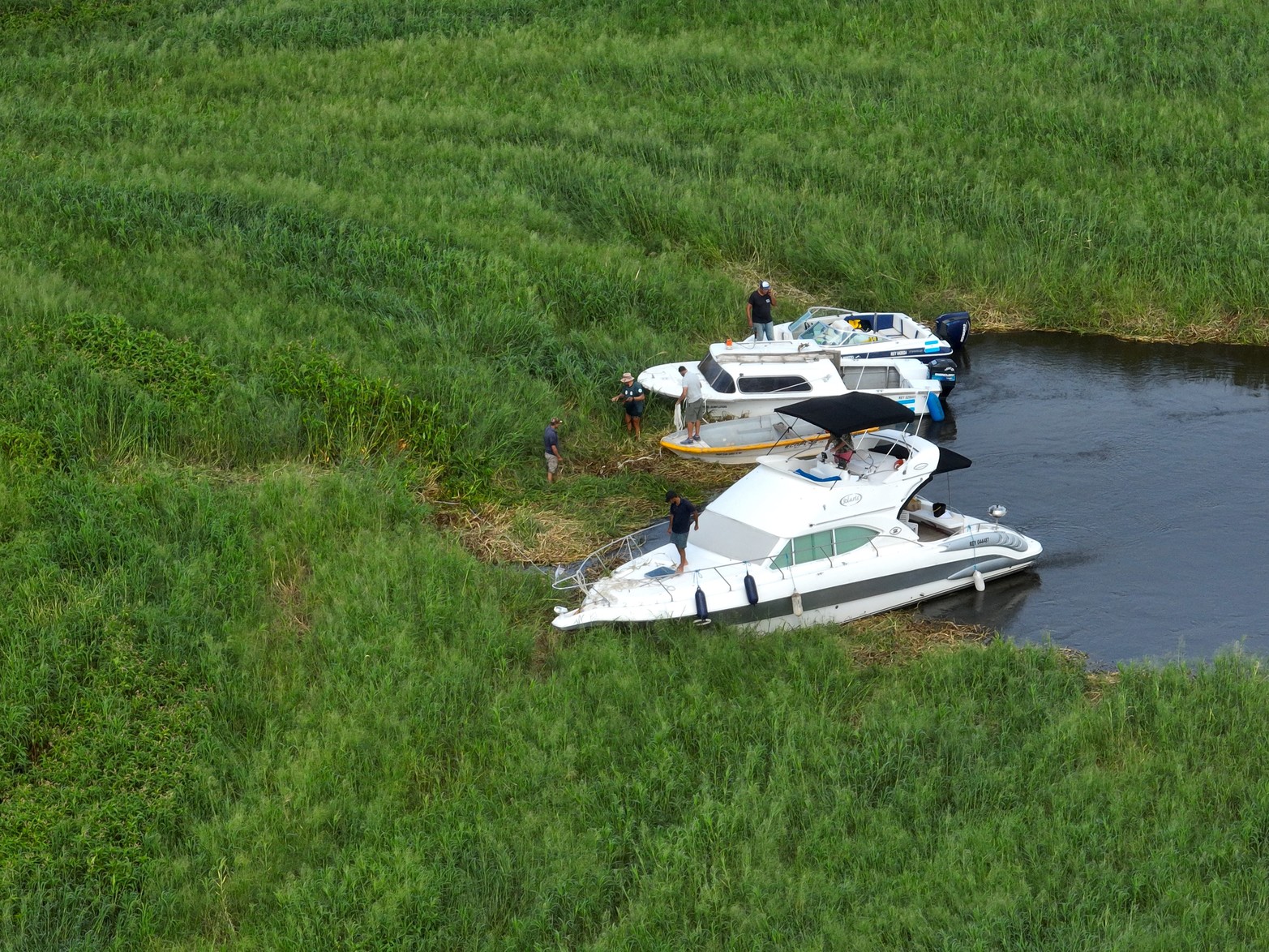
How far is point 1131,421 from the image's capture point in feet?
83.9

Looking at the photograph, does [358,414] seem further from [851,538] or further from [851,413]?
[851,538]

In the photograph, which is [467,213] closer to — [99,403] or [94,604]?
[99,403]

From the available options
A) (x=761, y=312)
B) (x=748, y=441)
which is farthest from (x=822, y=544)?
(x=761, y=312)

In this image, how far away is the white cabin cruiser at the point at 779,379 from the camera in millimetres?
24000

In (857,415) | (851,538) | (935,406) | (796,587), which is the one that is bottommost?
(796,587)

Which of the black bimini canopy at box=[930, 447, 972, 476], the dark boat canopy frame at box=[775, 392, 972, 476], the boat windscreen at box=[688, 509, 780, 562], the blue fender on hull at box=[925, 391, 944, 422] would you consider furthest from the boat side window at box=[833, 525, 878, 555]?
the blue fender on hull at box=[925, 391, 944, 422]

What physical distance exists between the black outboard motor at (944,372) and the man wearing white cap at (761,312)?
3.38 metres

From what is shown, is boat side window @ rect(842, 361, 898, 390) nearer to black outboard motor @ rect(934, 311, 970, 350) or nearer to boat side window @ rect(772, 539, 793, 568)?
black outboard motor @ rect(934, 311, 970, 350)

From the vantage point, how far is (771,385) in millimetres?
24109

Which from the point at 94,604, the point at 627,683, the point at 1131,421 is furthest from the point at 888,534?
the point at 94,604

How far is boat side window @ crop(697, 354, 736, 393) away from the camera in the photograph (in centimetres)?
2398

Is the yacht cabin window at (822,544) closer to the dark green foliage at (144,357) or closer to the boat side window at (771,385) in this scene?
the boat side window at (771,385)

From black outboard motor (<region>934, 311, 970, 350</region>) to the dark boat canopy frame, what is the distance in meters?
9.02

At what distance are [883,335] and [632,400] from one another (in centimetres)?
671
